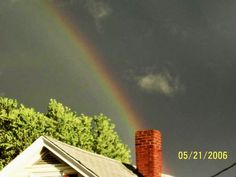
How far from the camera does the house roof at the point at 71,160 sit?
1578 cm

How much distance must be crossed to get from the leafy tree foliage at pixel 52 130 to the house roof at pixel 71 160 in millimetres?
24728

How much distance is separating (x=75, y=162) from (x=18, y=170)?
2.51m

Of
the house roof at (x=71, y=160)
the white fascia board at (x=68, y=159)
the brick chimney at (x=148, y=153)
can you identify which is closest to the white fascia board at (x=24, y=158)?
the house roof at (x=71, y=160)

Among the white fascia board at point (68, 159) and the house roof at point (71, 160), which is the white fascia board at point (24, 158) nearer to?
A: the house roof at point (71, 160)

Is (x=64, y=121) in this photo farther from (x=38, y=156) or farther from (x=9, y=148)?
(x=38, y=156)

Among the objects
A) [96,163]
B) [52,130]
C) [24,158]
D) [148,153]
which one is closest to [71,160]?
[96,163]

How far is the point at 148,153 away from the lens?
18.1 meters

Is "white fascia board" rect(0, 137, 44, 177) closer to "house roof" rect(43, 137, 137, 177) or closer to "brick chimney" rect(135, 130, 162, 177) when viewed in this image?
"house roof" rect(43, 137, 137, 177)

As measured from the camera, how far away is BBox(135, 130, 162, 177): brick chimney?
712 inches

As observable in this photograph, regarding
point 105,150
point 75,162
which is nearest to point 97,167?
point 75,162

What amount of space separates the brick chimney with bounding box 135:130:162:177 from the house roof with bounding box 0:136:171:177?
79 centimetres

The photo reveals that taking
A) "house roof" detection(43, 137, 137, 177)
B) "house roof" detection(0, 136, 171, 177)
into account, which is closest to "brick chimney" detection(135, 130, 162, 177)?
"house roof" detection(43, 137, 137, 177)

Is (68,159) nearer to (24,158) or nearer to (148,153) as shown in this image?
(24,158)

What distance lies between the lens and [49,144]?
16.4m
